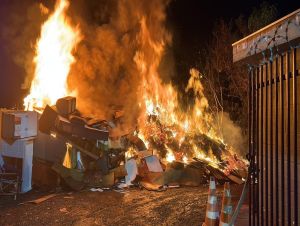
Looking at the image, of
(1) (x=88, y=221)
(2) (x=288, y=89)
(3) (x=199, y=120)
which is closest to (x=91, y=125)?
(1) (x=88, y=221)

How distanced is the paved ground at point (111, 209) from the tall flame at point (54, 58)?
585cm

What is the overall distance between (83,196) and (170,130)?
6.45 m

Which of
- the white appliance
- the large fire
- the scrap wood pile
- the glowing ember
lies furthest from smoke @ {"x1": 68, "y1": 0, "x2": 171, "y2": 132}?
the white appliance

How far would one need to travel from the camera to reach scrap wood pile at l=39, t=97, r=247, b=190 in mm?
11883

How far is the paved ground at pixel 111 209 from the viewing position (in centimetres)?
820

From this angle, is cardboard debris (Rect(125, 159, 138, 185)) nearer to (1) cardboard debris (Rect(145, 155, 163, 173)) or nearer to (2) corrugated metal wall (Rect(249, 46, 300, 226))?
(1) cardboard debris (Rect(145, 155, 163, 173))

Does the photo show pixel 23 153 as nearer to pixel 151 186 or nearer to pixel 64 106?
pixel 64 106

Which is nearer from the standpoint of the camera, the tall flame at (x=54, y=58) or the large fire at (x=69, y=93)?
the large fire at (x=69, y=93)

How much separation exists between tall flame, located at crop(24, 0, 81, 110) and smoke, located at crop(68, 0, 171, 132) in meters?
2.17

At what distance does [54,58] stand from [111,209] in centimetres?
935

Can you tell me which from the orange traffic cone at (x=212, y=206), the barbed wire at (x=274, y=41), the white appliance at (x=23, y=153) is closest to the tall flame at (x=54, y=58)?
the white appliance at (x=23, y=153)

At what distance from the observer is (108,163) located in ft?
41.3

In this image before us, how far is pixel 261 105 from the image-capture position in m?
5.48

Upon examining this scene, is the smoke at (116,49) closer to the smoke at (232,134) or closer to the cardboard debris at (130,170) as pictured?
the smoke at (232,134)
